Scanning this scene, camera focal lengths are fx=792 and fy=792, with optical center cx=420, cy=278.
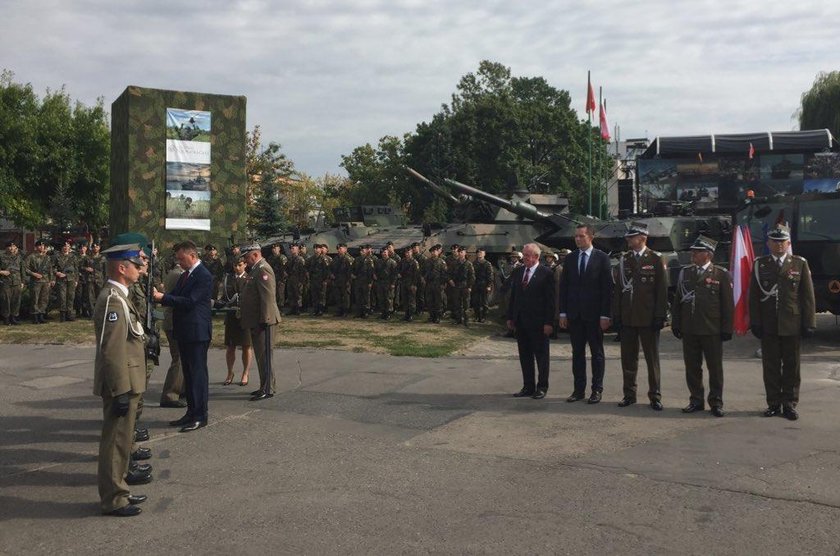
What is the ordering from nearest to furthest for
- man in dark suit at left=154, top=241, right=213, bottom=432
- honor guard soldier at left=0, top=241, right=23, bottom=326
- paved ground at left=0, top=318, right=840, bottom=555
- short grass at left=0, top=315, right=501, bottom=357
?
paved ground at left=0, top=318, right=840, bottom=555 → man in dark suit at left=154, top=241, right=213, bottom=432 → short grass at left=0, top=315, right=501, bottom=357 → honor guard soldier at left=0, top=241, right=23, bottom=326

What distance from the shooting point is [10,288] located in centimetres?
1684

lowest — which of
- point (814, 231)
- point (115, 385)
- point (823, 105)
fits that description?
point (115, 385)

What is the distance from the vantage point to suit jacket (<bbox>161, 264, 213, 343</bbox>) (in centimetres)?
766

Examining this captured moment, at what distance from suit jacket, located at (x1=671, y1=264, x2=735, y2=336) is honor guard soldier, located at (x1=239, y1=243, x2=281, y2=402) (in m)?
4.43

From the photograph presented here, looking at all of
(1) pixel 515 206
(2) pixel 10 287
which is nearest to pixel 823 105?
(1) pixel 515 206

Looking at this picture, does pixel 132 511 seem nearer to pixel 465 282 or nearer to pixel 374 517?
pixel 374 517

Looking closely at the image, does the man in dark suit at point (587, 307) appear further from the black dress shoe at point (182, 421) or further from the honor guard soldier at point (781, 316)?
the black dress shoe at point (182, 421)

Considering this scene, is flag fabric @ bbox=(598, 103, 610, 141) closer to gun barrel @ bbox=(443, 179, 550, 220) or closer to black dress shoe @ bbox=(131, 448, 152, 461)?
gun barrel @ bbox=(443, 179, 550, 220)

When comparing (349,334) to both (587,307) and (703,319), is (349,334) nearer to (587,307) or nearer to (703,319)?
(587,307)

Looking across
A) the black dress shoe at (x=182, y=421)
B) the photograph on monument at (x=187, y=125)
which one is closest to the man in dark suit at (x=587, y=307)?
the black dress shoe at (x=182, y=421)

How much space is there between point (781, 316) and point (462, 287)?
9492 millimetres

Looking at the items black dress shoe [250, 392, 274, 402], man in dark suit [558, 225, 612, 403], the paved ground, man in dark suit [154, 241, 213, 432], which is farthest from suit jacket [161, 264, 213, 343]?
man in dark suit [558, 225, 612, 403]

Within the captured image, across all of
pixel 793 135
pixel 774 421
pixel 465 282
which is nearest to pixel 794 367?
pixel 774 421

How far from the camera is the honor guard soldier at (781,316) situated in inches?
308
